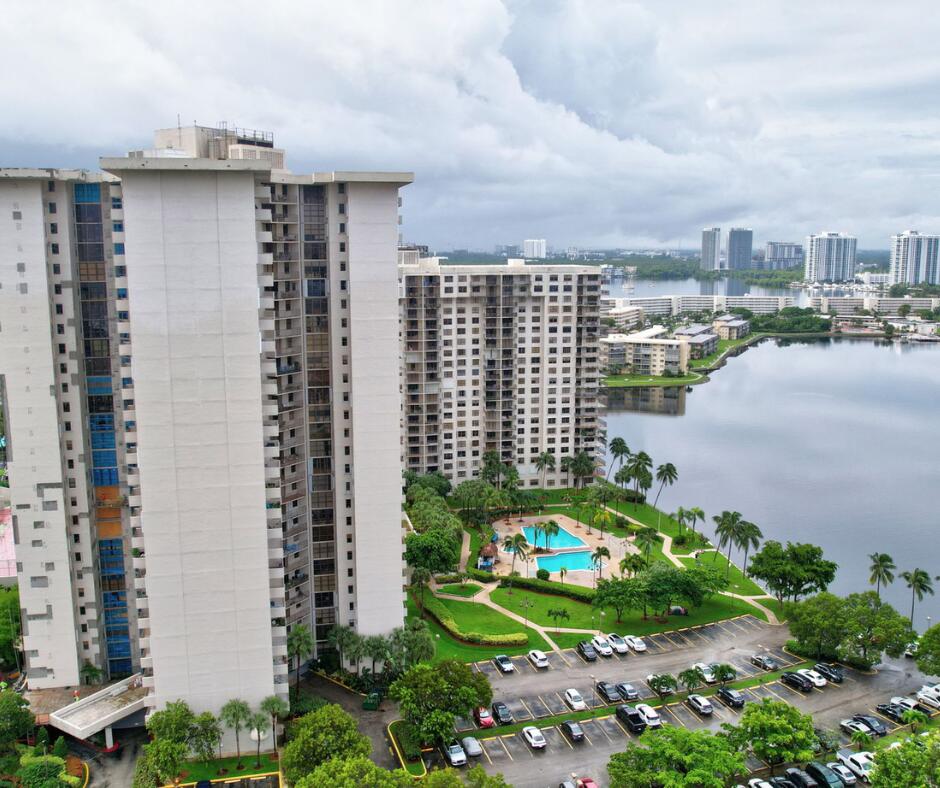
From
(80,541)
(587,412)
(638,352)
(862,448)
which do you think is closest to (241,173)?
(80,541)

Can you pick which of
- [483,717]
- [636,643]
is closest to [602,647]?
[636,643]

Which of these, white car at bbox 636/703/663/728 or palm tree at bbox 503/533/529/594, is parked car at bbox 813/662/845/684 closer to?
white car at bbox 636/703/663/728

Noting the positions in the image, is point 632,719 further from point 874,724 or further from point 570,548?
point 570,548

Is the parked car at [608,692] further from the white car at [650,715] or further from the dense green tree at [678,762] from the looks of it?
the dense green tree at [678,762]

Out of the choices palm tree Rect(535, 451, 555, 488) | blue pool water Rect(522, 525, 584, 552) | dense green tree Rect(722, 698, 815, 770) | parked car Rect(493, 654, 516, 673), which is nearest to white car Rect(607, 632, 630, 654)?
parked car Rect(493, 654, 516, 673)

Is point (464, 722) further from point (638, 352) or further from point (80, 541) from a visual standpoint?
point (638, 352)

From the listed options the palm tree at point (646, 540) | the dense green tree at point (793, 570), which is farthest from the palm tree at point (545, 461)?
the dense green tree at point (793, 570)
